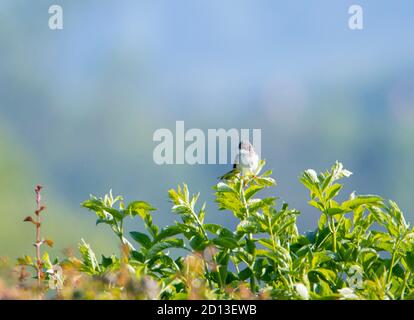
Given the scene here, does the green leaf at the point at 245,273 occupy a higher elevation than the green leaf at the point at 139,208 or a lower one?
lower

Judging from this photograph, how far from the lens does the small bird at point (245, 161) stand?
362 cm

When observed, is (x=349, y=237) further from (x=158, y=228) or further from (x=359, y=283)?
(x=158, y=228)

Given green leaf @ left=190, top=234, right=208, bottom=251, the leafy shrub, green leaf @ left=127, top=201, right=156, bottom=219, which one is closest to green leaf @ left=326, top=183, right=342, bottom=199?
the leafy shrub

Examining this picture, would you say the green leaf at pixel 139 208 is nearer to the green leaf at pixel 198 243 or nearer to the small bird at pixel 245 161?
the green leaf at pixel 198 243

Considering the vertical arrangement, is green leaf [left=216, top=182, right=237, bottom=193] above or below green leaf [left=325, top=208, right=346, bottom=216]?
above

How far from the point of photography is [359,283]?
124 inches

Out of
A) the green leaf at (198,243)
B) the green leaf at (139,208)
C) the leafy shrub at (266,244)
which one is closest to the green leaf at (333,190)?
the leafy shrub at (266,244)

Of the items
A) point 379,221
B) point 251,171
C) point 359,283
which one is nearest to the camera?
point 359,283

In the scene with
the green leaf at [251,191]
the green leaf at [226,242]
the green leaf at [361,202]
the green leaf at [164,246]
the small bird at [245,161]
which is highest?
the small bird at [245,161]

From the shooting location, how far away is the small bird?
3615 mm

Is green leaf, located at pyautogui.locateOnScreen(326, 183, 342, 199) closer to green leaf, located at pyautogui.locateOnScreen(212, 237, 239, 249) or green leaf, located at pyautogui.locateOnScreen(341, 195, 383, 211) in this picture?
green leaf, located at pyautogui.locateOnScreen(341, 195, 383, 211)

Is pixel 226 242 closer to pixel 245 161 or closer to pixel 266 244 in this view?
pixel 266 244
